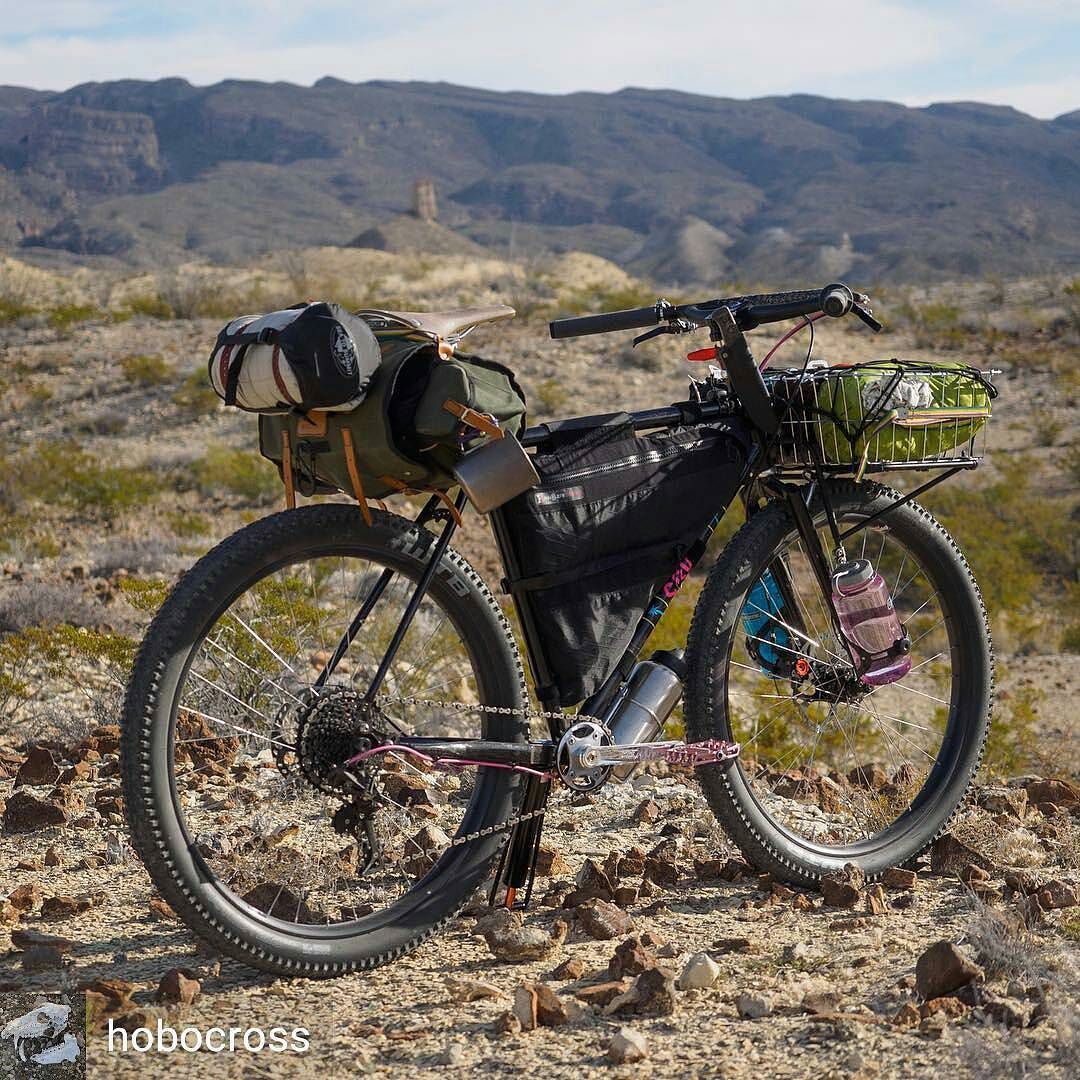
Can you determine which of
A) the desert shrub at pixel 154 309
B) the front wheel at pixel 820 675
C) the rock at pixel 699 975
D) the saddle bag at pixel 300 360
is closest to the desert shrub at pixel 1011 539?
the front wheel at pixel 820 675

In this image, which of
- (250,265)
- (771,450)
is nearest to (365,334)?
(771,450)

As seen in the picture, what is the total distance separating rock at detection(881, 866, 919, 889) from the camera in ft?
11.6

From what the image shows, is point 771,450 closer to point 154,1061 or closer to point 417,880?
point 417,880

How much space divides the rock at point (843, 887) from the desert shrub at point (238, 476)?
876 centimetres

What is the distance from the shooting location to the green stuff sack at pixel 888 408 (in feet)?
11.2

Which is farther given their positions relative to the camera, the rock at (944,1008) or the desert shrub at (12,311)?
the desert shrub at (12,311)

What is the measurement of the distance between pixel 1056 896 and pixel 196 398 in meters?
13.2

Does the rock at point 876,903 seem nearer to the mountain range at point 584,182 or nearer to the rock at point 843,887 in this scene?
the rock at point 843,887

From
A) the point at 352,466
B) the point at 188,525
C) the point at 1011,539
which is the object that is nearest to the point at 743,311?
the point at 352,466

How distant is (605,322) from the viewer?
132 inches

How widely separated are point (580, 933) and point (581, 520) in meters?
1.01

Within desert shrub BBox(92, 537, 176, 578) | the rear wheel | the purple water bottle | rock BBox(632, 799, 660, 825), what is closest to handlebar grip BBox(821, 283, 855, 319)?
the purple water bottle

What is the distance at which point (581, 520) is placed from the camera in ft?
10.6

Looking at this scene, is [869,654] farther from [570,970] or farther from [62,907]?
[62,907]
